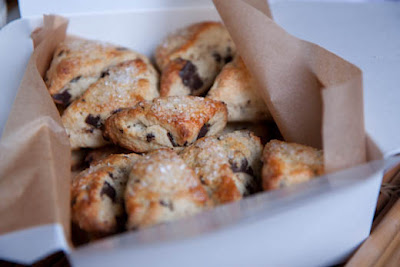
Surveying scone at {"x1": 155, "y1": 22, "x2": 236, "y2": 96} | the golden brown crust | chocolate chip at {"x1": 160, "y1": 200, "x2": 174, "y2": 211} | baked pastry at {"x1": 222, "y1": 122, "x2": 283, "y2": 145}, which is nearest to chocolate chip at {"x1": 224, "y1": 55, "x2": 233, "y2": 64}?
scone at {"x1": 155, "y1": 22, "x2": 236, "y2": 96}

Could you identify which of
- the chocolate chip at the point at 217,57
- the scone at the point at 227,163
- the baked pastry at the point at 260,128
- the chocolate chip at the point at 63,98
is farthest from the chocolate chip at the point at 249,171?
the chocolate chip at the point at 63,98

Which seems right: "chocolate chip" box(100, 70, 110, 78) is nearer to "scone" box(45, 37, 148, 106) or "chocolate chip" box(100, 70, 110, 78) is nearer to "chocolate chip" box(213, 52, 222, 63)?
"scone" box(45, 37, 148, 106)

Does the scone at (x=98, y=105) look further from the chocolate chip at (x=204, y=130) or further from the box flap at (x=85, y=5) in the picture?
the box flap at (x=85, y=5)

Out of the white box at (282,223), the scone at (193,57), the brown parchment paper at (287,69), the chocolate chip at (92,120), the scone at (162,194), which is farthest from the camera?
the scone at (193,57)

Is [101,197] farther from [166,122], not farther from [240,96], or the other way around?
[240,96]

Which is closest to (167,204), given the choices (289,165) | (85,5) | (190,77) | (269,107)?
(289,165)
